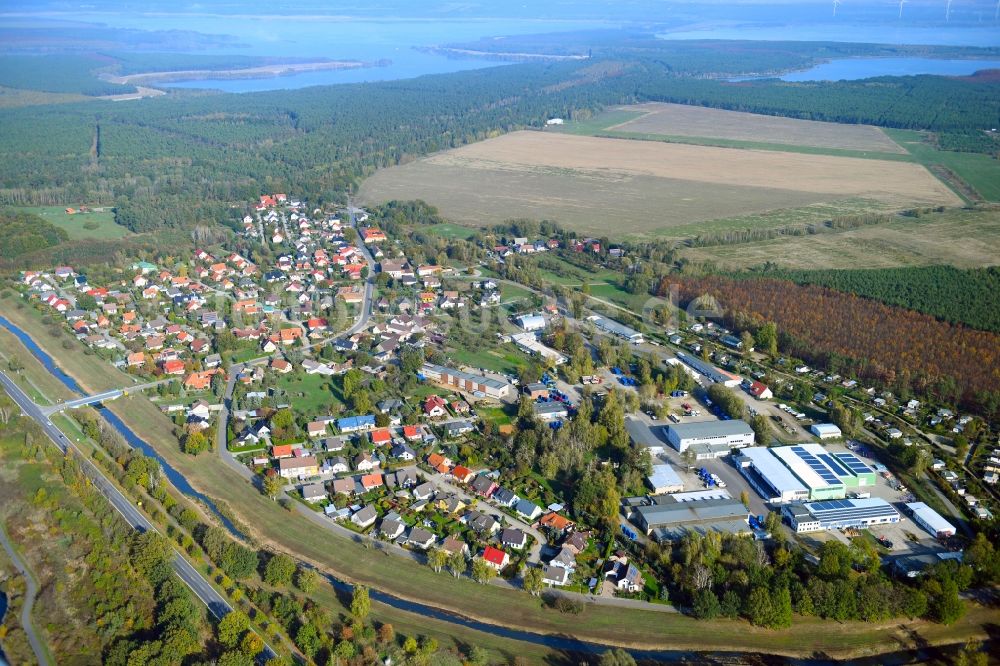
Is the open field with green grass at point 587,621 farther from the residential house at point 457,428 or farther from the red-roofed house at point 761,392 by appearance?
the red-roofed house at point 761,392

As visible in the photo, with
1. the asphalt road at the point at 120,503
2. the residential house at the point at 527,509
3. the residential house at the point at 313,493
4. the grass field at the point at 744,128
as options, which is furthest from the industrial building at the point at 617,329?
the grass field at the point at 744,128

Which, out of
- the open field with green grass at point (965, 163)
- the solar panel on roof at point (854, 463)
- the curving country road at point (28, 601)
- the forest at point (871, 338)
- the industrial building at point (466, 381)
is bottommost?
the curving country road at point (28, 601)

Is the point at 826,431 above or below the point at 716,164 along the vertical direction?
below

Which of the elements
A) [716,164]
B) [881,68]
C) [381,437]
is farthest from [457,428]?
[881,68]

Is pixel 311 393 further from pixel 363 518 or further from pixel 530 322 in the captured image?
pixel 530 322

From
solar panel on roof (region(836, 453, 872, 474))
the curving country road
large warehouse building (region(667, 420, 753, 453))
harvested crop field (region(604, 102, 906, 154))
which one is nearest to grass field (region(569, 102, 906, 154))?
harvested crop field (region(604, 102, 906, 154))

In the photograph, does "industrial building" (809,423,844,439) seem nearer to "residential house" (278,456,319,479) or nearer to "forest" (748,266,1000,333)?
"forest" (748,266,1000,333)
